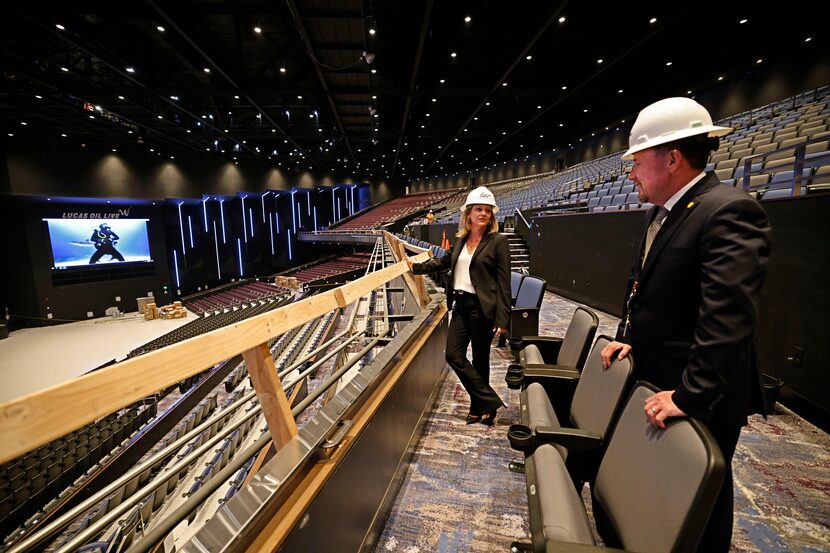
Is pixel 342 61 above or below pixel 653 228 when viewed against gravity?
above

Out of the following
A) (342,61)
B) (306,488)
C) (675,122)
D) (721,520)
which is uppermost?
(342,61)

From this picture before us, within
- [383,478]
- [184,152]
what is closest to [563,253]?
[383,478]

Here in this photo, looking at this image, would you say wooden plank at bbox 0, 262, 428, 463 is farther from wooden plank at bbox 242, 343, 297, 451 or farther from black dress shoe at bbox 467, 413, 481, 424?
black dress shoe at bbox 467, 413, 481, 424

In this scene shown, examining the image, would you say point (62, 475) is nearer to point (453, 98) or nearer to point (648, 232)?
point (648, 232)

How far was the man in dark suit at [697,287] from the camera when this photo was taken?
95 cm

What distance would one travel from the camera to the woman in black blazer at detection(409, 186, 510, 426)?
244 cm

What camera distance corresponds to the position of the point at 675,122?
111cm

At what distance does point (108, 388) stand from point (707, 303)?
1.45 m

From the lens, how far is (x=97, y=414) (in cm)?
63

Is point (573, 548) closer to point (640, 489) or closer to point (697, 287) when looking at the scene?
point (640, 489)

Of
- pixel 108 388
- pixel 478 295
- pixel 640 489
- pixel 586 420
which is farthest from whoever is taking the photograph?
pixel 478 295

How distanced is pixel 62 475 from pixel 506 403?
18.0 ft

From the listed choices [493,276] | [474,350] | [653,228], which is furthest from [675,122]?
[474,350]

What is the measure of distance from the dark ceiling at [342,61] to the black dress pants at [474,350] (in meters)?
7.33
